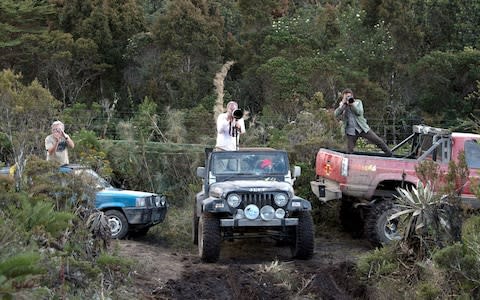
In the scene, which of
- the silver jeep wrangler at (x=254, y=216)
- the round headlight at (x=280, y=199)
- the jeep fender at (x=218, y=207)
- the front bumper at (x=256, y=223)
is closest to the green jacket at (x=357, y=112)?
the silver jeep wrangler at (x=254, y=216)

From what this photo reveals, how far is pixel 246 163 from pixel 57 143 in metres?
3.00

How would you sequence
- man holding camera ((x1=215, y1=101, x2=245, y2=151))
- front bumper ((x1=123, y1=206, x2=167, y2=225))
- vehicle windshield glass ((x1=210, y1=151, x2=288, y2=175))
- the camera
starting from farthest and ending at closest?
man holding camera ((x1=215, y1=101, x2=245, y2=151)) < the camera < front bumper ((x1=123, y1=206, x2=167, y2=225)) < vehicle windshield glass ((x1=210, y1=151, x2=288, y2=175))

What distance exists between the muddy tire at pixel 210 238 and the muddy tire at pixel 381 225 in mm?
2569

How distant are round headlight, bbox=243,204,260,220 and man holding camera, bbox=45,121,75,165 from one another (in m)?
3.14

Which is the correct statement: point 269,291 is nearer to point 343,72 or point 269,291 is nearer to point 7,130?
point 7,130

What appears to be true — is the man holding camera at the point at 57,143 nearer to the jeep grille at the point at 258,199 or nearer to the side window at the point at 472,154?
the jeep grille at the point at 258,199

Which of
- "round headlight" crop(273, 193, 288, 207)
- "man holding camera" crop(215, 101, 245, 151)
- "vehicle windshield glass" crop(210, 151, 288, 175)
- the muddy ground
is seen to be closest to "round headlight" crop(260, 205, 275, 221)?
"round headlight" crop(273, 193, 288, 207)

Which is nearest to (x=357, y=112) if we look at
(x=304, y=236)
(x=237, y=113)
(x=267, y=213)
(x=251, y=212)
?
(x=237, y=113)

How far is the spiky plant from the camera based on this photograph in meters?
9.99

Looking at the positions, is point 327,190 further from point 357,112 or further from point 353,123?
point 357,112

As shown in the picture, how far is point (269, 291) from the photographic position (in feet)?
33.5

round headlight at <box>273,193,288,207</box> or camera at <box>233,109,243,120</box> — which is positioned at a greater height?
camera at <box>233,109,243,120</box>

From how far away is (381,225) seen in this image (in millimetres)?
12594

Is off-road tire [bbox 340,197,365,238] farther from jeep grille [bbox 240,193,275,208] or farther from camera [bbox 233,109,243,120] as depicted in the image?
jeep grille [bbox 240,193,275,208]
